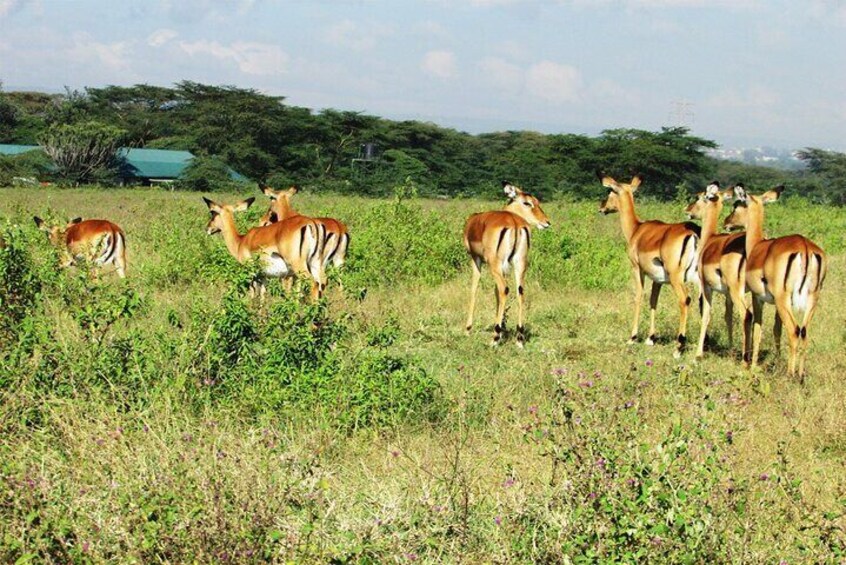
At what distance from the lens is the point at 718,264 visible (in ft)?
26.9

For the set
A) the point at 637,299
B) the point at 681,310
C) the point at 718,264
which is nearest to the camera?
the point at 718,264

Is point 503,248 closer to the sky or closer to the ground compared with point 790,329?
closer to the sky

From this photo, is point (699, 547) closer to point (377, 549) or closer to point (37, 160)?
point (377, 549)

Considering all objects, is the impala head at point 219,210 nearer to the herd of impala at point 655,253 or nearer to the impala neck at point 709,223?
the herd of impala at point 655,253

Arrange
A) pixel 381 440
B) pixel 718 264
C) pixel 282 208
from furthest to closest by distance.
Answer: pixel 282 208, pixel 718 264, pixel 381 440

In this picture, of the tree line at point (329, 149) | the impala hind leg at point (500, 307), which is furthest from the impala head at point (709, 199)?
the tree line at point (329, 149)

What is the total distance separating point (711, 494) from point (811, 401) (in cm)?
310

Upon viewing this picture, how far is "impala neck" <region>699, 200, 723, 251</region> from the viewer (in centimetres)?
877

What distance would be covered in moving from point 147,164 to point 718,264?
113 feet

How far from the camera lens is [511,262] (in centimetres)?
918

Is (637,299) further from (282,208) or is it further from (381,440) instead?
(381,440)

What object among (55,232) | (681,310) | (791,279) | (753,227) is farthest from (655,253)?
(55,232)

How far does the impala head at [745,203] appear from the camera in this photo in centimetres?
797

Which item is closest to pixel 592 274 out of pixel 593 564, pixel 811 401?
pixel 811 401
